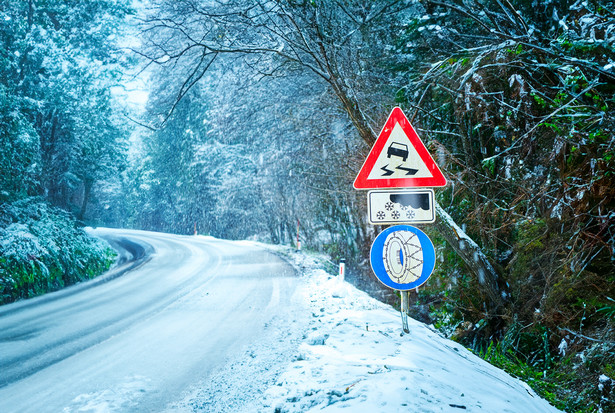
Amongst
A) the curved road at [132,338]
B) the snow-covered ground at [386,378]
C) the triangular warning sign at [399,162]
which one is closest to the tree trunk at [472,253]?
the snow-covered ground at [386,378]

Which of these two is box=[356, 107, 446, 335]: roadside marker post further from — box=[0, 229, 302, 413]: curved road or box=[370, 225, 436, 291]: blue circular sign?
box=[0, 229, 302, 413]: curved road

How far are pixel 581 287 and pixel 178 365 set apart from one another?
16.2 ft

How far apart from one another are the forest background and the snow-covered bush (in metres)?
0.06

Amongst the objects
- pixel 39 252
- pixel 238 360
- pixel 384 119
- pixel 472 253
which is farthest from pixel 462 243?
pixel 39 252

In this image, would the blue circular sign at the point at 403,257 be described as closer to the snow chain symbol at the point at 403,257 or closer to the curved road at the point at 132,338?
the snow chain symbol at the point at 403,257

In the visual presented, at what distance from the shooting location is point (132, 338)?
6.51 meters

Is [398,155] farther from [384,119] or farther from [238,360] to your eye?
[384,119]

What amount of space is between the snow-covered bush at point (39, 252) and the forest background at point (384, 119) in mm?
55

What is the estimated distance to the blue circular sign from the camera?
4.09m

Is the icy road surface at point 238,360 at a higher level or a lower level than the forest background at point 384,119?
lower

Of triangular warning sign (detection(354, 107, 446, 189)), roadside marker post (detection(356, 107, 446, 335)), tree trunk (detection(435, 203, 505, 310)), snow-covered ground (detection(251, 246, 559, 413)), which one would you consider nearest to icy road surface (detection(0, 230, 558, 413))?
snow-covered ground (detection(251, 246, 559, 413))

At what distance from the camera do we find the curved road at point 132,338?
14.5ft

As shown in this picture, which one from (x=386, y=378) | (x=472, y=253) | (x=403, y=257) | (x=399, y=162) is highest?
(x=399, y=162)

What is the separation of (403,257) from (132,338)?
452 centimetres
